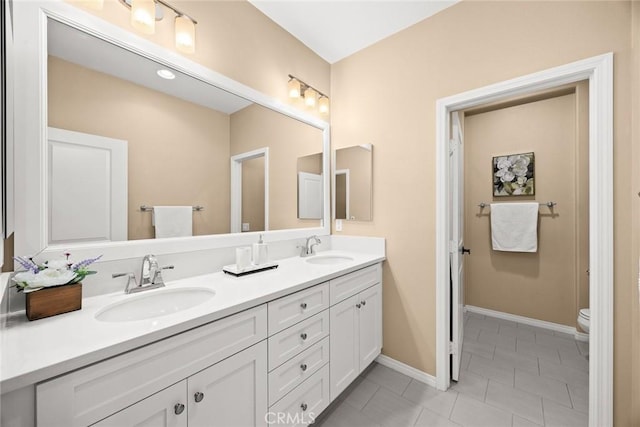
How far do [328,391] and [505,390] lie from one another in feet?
4.13

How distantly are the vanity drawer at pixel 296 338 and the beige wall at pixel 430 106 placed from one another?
837mm

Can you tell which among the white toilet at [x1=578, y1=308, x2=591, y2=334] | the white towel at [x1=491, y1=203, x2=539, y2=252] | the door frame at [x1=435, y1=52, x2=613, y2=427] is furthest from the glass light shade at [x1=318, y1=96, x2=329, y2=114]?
the white toilet at [x1=578, y1=308, x2=591, y2=334]

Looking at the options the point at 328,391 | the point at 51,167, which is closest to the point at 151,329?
the point at 51,167

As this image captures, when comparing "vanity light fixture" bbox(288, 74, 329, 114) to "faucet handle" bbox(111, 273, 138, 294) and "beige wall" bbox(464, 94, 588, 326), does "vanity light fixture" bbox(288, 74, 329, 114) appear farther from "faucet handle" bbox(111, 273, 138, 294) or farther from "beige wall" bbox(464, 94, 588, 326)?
"beige wall" bbox(464, 94, 588, 326)

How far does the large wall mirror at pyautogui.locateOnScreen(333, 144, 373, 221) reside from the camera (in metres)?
2.16

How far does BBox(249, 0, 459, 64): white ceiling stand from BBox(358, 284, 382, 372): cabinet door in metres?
1.96

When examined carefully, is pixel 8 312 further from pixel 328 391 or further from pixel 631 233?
pixel 631 233

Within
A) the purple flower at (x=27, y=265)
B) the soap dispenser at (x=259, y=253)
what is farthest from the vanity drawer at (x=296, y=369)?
the purple flower at (x=27, y=265)

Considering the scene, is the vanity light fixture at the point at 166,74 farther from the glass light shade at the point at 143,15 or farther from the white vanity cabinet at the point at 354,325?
the white vanity cabinet at the point at 354,325

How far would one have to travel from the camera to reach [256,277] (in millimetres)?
1412

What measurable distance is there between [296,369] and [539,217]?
9.60 feet

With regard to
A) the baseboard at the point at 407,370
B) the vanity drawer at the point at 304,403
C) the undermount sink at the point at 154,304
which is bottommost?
the baseboard at the point at 407,370

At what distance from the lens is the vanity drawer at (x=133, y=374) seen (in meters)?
0.65

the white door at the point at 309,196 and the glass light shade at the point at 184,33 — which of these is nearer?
the glass light shade at the point at 184,33
